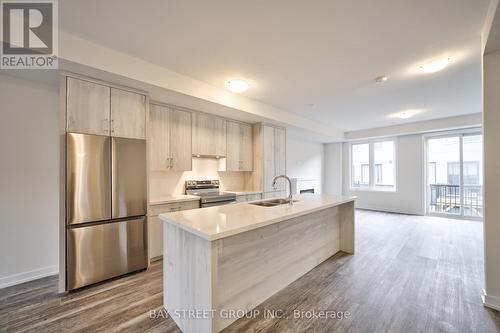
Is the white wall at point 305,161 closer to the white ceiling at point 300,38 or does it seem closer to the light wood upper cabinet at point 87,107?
the white ceiling at point 300,38

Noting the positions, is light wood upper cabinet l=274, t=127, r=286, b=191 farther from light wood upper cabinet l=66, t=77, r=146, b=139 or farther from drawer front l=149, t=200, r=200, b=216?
light wood upper cabinet l=66, t=77, r=146, b=139

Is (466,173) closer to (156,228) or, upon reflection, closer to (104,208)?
(156,228)

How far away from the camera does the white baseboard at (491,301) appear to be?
2.01 m

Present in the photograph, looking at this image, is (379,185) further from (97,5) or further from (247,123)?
(97,5)

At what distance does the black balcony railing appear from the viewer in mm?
5551

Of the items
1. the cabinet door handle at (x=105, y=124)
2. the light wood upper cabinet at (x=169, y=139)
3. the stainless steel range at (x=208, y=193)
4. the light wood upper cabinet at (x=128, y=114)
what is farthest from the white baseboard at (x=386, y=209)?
the cabinet door handle at (x=105, y=124)

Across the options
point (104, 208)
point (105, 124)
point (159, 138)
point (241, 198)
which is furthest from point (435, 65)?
point (104, 208)

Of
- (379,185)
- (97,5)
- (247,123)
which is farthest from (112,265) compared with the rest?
(379,185)

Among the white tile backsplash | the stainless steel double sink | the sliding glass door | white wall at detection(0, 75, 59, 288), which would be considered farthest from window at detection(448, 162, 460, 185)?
white wall at detection(0, 75, 59, 288)

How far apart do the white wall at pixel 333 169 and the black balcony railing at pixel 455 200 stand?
2600 millimetres

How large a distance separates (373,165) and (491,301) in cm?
577

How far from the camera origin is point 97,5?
69.1 inches

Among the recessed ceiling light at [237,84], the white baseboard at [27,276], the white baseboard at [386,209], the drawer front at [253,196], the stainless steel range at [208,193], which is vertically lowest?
the white baseboard at [386,209]

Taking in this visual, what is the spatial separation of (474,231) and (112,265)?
22.2 feet
